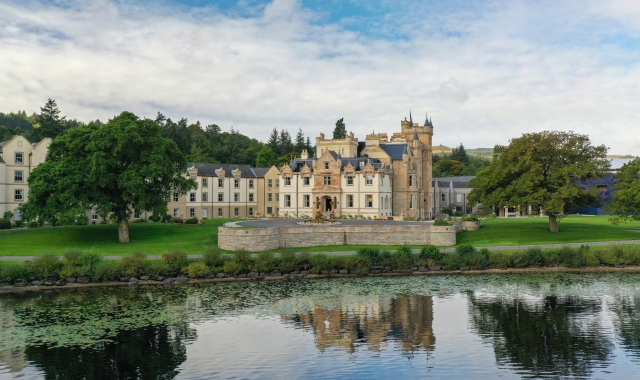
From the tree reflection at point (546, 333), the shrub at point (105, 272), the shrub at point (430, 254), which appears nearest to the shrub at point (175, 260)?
the shrub at point (105, 272)

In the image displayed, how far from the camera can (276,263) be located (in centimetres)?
4038

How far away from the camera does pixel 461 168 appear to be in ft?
445

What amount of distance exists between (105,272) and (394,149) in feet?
155

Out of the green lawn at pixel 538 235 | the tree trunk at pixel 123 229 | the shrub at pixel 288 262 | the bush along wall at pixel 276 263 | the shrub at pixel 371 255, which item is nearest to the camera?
the bush along wall at pixel 276 263

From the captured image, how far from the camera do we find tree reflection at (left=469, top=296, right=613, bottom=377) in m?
21.0

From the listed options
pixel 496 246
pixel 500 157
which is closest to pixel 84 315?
pixel 496 246

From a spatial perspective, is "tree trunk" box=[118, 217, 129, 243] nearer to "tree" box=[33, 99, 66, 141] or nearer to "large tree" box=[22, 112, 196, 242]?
"large tree" box=[22, 112, 196, 242]

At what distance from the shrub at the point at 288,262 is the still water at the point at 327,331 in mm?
4051

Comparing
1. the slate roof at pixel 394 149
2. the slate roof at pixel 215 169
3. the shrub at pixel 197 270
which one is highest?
the slate roof at pixel 394 149

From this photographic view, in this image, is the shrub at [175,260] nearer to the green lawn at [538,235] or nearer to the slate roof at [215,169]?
the green lawn at [538,235]

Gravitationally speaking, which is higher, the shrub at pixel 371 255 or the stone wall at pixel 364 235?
the stone wall at pixel 364 235

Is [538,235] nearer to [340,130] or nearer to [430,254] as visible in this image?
[430,254]

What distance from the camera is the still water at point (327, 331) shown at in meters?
20.7

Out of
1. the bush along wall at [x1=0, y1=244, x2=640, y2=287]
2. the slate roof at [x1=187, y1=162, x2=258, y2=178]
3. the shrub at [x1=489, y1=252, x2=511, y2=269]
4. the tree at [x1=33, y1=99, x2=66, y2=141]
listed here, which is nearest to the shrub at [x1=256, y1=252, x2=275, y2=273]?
the bush along wall at [x1=0, y1=244, x2=640, y2=287]
